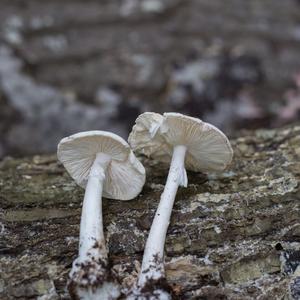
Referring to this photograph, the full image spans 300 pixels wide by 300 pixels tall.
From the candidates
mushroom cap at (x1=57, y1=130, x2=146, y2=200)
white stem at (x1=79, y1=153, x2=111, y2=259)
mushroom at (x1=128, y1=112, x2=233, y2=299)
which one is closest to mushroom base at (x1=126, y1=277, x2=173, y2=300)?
mushroom at (x1=128, y1=112, x2=233, y2=299)

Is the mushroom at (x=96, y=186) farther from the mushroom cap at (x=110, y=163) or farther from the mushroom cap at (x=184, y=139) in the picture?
the mushroom cap at (x=184, y=139)

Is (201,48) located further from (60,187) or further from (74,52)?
(60,187)

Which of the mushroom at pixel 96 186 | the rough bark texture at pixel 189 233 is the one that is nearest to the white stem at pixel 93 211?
the mushroom at pixel 96 186

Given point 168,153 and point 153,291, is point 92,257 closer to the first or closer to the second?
point 153,291

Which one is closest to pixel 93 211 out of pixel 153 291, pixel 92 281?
pixel 92 281

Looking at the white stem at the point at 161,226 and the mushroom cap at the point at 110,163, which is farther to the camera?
the mushroom cap at the point at 110,163

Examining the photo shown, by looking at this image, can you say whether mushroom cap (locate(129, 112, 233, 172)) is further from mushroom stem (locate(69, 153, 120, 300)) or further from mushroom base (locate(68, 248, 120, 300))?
mushroom base (locate(68, 248, 120, 300))
